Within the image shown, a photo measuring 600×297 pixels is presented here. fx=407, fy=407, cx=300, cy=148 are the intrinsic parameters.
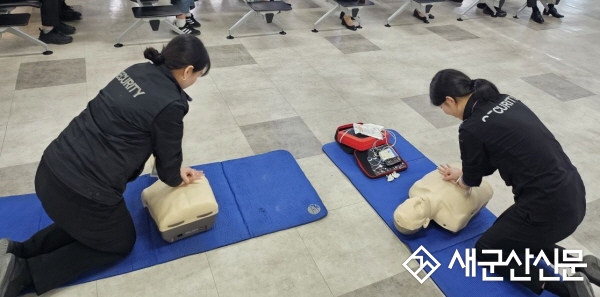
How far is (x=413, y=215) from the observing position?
2.03 meters

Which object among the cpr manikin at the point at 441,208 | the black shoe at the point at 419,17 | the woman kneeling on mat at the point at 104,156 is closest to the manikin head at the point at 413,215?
the cpr manikin at the point at 441,208

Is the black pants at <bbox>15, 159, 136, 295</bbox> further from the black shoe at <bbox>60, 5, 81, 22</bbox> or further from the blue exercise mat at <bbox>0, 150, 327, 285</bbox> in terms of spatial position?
the black shoe at <bbox>60, 5, 81, 22</bbox>

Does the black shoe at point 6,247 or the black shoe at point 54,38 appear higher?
the black shoe at point 6,247

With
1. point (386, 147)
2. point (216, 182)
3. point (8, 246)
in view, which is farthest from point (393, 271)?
point (8, 246)

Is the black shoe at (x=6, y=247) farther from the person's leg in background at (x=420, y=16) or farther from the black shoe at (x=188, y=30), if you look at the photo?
the person's leg in background at (x=420, y=16)

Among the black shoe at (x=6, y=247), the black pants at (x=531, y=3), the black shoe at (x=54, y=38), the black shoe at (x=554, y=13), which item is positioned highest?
the black pants at (x=531, y=3)

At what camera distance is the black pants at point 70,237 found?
1.59m

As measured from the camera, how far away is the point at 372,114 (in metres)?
3.18

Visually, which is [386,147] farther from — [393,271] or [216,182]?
[216,182]

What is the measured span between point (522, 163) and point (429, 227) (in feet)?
2.25

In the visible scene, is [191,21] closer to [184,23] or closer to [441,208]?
[184,23]

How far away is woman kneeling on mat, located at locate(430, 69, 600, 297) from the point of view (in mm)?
1623

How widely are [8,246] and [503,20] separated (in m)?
5.87

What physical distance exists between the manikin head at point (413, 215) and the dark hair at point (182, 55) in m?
1.20
